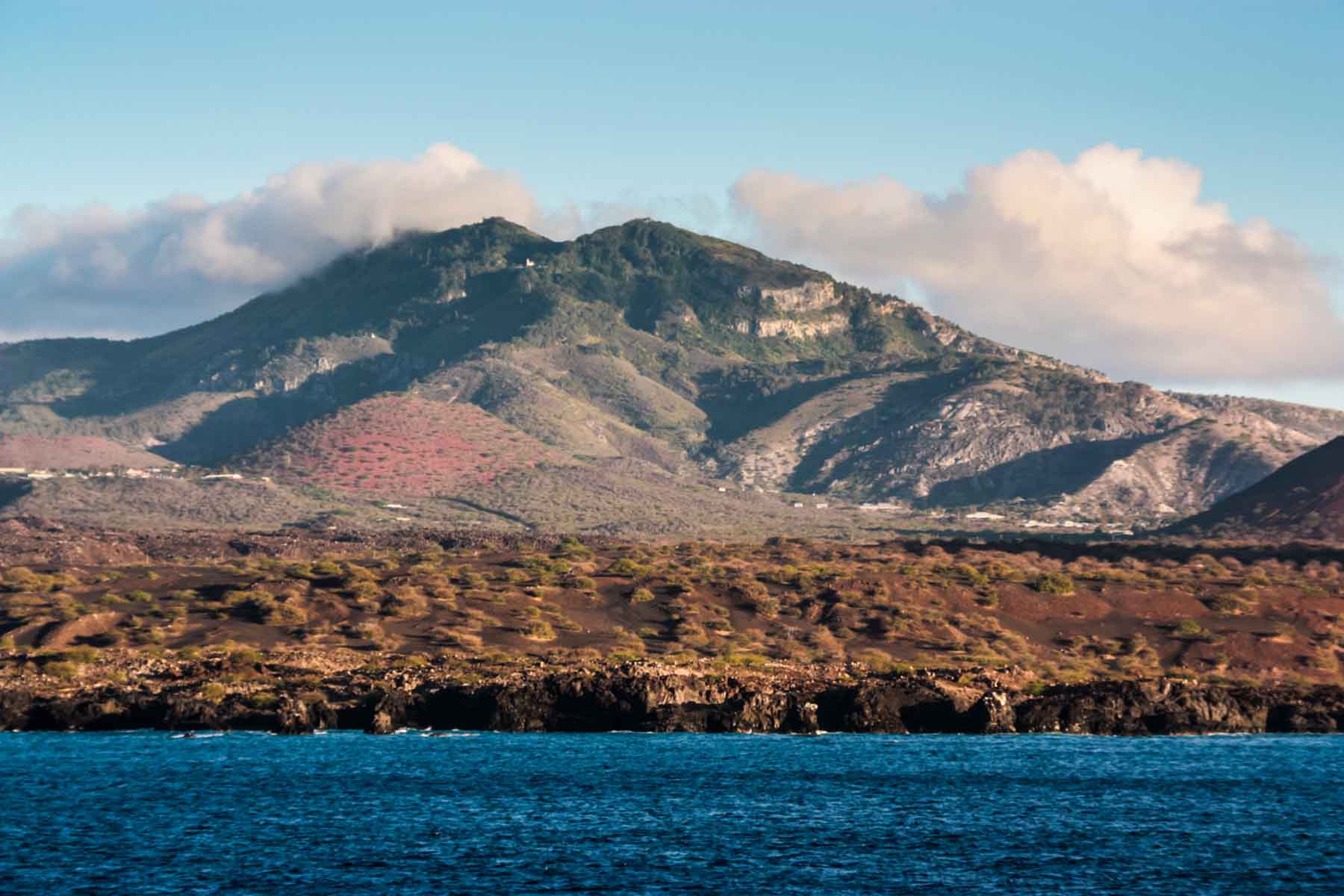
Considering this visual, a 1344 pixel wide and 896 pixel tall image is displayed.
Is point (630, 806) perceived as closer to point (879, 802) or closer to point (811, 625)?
point (879, 802)

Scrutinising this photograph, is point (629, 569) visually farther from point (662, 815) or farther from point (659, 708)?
point (662, 815)

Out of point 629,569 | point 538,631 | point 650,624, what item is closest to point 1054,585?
point 650,624

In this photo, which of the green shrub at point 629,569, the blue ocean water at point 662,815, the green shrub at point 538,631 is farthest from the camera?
the green shrub at point 629,569

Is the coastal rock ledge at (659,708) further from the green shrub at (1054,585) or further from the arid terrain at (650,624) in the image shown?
the green shrub at (1054,585)

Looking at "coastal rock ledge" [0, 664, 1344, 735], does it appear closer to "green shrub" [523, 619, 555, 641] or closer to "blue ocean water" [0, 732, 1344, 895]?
"blue ocean water" [0, 732, 1344, 895]

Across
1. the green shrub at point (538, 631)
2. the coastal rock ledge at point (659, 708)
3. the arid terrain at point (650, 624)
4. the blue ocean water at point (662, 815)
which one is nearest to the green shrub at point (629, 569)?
the arid terrain at point (650, 624)

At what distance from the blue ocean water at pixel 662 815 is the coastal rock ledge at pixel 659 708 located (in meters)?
3.69

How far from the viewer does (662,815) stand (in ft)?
258

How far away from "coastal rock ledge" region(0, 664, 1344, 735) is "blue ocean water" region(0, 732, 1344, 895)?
3.69 m

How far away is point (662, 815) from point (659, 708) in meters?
32.7

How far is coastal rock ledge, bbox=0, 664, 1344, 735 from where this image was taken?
111000 mm

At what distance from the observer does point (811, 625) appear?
154125 millimetres

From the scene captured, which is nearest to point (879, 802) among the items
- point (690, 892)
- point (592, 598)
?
point (690, 892)

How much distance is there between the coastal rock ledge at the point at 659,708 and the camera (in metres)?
111
